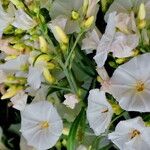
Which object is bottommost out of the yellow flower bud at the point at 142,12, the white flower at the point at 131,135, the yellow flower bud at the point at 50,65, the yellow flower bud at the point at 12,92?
the white flower at the point at 131,135

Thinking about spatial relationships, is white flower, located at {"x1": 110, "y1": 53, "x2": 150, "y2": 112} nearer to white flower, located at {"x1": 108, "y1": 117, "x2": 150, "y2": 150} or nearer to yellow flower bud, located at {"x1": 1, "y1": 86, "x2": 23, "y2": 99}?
white flower, located at {"x1": 108, "y1": 117, "x2": 150, "y2": 150}

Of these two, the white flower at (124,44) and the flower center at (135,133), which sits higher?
the white flower at (124,44)

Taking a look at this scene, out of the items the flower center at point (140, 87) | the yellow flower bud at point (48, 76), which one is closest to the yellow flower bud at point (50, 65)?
the yellow flower bud at point (48, 76)

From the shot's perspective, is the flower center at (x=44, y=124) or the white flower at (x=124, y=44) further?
the flower center at (x=44, y=124)

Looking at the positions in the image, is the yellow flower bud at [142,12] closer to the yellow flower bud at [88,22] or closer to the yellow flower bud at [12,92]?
the yellow flower bud at [88,22]

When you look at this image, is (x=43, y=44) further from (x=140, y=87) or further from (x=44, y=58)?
(x=140, y=87)

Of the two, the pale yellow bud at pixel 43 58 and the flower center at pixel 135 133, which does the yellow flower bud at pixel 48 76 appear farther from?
the flower center at pixel 135 133

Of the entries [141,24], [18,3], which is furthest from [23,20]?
[141,24]
